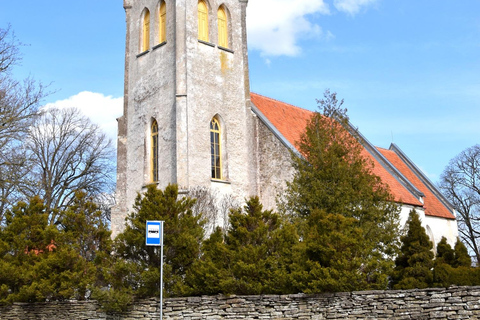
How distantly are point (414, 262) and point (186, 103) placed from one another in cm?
995

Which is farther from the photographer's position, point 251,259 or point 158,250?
point 158,250

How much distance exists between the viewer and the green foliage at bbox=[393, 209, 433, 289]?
13.8m

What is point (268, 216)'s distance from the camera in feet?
43.8

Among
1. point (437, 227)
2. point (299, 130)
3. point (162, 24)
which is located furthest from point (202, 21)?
point (437, 227)

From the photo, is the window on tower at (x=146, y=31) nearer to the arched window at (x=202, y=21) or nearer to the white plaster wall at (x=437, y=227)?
the arched window at (x=202, y=21)

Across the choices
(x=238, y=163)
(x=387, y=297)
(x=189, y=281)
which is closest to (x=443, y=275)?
(x=387, y=297)

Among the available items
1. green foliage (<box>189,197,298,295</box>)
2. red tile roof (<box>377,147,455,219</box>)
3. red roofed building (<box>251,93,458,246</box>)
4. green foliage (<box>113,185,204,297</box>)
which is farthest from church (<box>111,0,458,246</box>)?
red tile roof (<box>377,147,455,219</box>)

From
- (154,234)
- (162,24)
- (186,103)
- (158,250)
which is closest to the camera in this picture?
(154,234)

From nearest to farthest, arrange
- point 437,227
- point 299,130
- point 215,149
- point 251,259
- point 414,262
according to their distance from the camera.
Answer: point 251,259
point 414,262
point 215,149
point 299,130
point 437,227

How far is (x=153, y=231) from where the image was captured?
1162 centimetres

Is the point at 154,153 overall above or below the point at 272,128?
below

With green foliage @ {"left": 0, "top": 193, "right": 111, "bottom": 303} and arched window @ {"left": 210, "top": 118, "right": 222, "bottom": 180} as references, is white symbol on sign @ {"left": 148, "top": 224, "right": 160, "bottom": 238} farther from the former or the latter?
arched window @ {"left": 210, "top": 118, "right": 222, "bottom": 180}

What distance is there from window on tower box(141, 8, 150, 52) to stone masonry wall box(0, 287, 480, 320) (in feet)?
39.0

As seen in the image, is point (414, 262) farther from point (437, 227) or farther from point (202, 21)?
point (437, 227)
